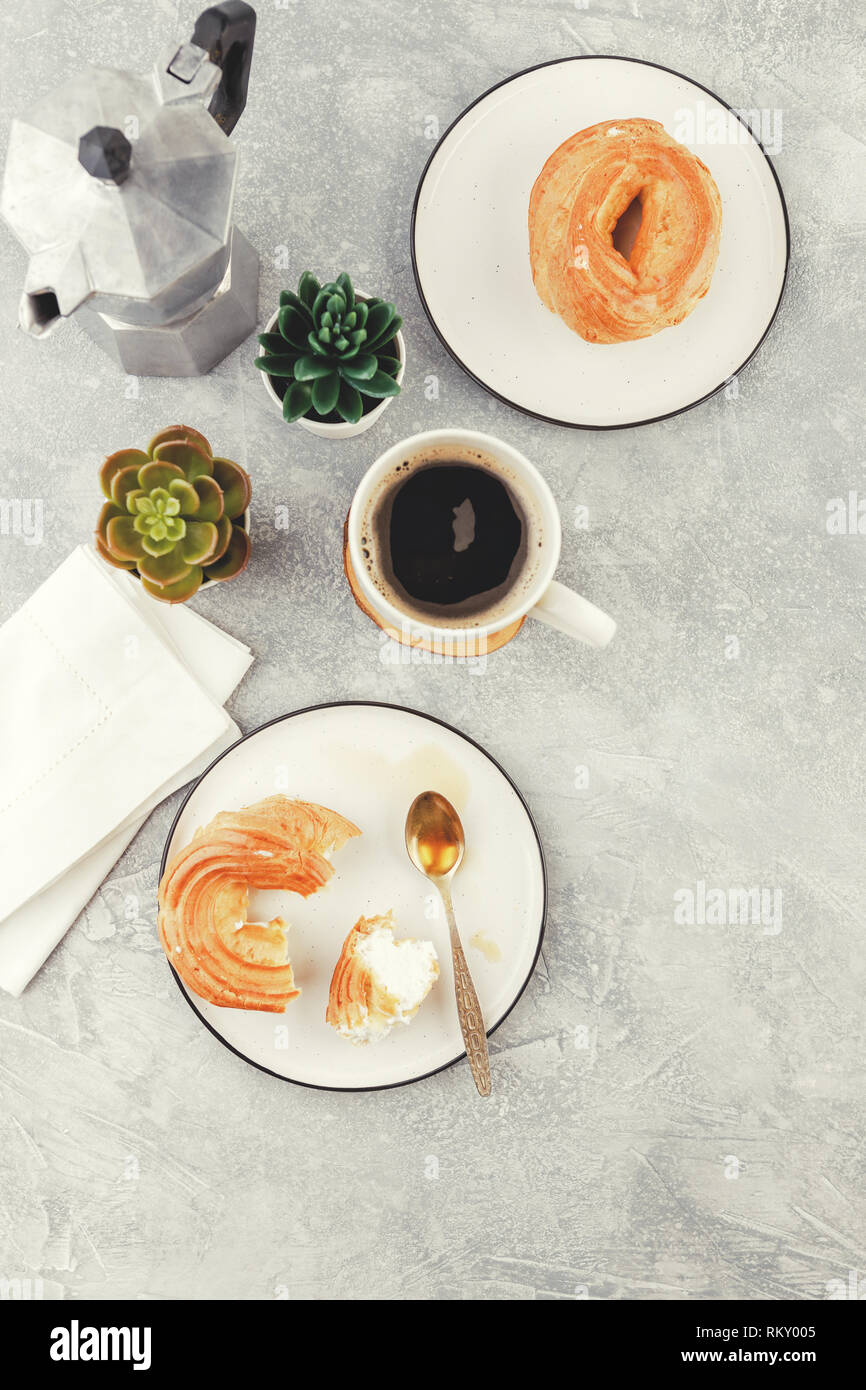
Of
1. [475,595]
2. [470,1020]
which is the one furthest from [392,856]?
[475,595]

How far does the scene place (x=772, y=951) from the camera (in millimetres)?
974

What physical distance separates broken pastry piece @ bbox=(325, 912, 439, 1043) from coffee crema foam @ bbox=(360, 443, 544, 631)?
31 cm

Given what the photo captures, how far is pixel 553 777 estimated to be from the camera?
0.96 m

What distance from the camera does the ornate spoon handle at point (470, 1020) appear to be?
878 millimetres

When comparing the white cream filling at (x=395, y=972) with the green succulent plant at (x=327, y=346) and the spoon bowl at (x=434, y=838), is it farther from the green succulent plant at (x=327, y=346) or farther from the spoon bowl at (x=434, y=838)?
the green succulent plant at (x=327, y=346)

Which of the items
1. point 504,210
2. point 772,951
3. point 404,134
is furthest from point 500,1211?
point 404,134

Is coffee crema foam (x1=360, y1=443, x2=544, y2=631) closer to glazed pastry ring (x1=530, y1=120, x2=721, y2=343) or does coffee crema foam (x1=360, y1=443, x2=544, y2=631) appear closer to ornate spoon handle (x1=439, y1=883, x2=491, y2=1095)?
glazed pastry ring (x1=530, y1=120, x2=721, y2=343)

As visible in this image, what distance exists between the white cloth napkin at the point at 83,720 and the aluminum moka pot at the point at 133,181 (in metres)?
0.30

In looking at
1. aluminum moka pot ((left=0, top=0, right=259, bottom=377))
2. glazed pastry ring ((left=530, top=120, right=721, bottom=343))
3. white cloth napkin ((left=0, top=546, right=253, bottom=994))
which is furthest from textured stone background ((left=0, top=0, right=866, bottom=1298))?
aluminum moka pot ((left=0, top=0, right=259, bottom=377))

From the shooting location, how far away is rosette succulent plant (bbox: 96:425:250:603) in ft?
2.52

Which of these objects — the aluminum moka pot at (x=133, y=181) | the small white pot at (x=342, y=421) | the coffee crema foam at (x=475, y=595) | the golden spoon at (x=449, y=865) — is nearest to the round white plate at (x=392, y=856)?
the golden spoon at (x=449, y=865)

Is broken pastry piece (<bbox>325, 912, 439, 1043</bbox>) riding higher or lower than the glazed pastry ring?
lower

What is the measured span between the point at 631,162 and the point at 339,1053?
0.86 m
